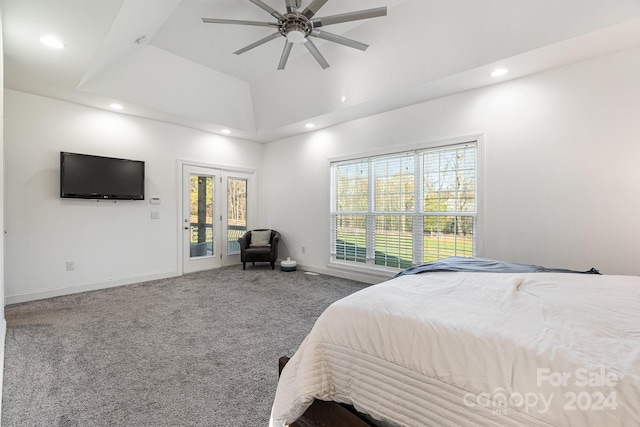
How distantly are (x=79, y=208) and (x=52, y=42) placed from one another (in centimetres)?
232

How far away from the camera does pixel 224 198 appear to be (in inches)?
224

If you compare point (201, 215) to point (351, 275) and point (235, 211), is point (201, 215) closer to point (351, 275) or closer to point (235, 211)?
point (235, 211)

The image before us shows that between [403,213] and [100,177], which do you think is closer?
[100,177]

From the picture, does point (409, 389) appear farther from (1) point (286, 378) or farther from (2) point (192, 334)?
(2) point (192, 334)

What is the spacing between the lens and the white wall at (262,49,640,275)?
106 inches

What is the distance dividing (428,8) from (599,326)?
10.7 feet

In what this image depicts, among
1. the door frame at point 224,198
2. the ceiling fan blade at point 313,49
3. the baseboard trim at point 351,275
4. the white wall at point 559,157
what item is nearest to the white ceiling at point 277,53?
the white wall at point 559,157

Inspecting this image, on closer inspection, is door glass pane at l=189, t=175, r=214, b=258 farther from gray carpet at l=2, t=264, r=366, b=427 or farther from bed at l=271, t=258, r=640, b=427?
bed at l=271, t=258, r=640, b=427

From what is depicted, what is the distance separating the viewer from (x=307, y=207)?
5.45 m

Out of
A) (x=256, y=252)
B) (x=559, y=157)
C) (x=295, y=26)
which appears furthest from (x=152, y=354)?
(x=559, y=157)

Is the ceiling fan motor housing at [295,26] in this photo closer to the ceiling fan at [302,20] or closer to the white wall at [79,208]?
the ceiling fan at [302,20]

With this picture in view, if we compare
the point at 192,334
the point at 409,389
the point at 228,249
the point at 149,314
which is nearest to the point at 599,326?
the point at 409,389

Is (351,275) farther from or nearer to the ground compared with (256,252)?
nearer to the ground

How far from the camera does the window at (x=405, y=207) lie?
12.1 ft
